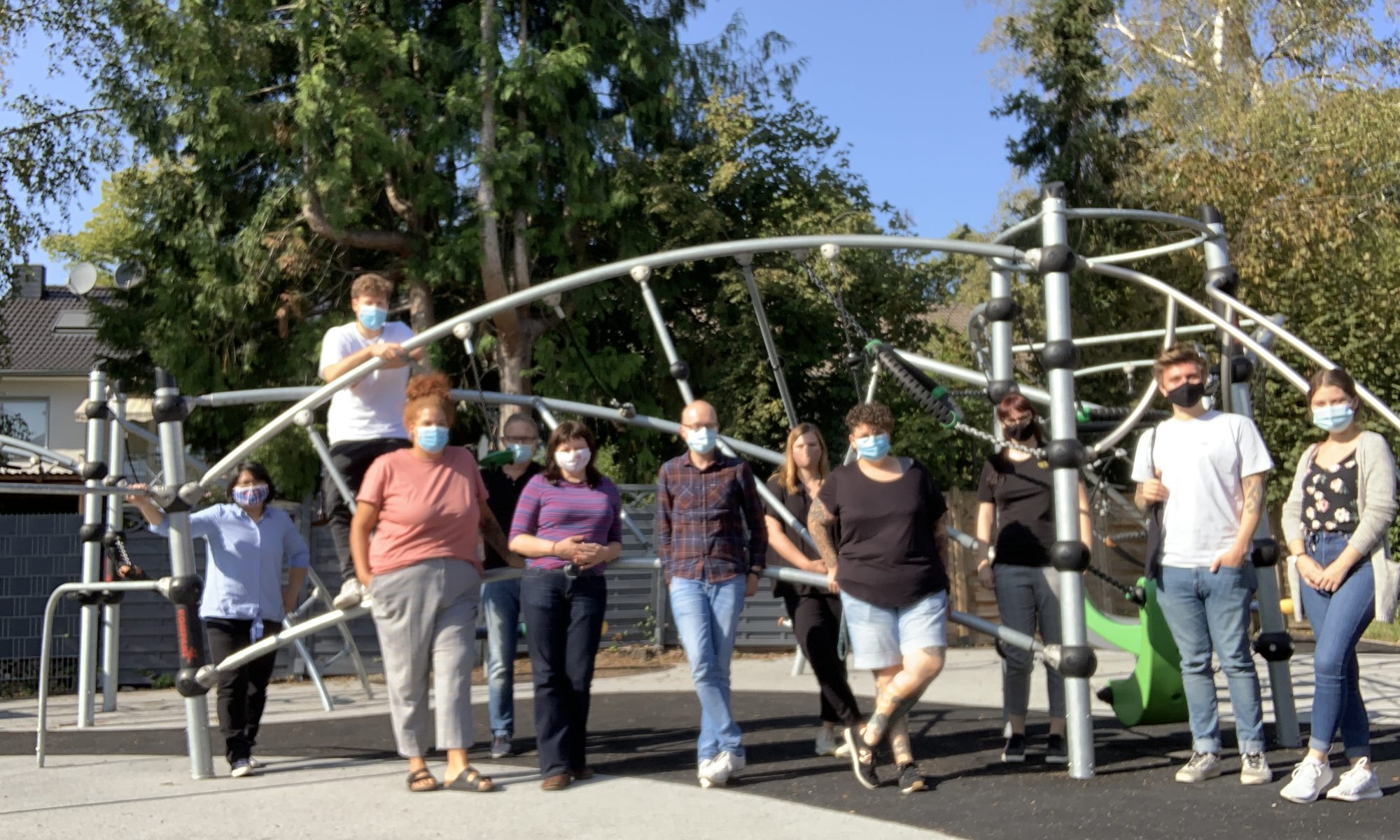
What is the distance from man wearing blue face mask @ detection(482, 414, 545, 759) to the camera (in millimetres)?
7141

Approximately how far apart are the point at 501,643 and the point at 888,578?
7.72 ft

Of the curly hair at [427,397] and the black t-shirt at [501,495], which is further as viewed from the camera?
the black t-shirt at [501,495]

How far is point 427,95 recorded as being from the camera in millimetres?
17500

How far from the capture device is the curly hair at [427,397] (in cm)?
614

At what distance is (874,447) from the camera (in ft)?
19.5

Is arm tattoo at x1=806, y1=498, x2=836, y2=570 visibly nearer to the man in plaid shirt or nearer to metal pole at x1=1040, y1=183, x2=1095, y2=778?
the man in plaid shirt

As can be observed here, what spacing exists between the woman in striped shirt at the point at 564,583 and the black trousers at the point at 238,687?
1.46m

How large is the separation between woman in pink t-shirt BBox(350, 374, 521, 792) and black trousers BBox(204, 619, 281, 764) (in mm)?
1074

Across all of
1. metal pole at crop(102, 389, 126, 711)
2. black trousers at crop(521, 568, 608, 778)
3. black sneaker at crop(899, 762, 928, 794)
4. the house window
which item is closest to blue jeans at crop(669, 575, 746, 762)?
black trousers at crop(521, 568, 608, 778)

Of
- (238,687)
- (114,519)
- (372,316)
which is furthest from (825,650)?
(114,519)

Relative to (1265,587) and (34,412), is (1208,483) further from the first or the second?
(34,412)

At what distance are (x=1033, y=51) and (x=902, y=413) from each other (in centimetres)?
636

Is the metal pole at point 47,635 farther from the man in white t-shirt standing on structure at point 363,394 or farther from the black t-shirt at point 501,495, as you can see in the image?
the black t-shirt at point 501,495

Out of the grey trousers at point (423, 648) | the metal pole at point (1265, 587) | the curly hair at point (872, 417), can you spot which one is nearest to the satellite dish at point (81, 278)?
the grey trousers at point (423, 648)
